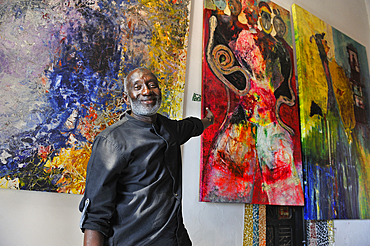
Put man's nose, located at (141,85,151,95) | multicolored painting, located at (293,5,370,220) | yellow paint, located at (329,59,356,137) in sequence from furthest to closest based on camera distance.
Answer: yellow paint, located at (329,59,356,137) < multicolored painting, located at (293,5,370,220) < man's nose, located at (141,85,151,95)

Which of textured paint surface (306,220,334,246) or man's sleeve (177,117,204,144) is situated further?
textured paint surface (306,220,334,246)

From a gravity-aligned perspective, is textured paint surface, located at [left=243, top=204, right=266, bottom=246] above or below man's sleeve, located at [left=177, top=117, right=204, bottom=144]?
below

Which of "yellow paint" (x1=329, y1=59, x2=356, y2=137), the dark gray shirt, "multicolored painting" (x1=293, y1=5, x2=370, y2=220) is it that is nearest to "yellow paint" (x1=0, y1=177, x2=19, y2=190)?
the dark gray shirt

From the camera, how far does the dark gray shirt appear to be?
1.04 meters

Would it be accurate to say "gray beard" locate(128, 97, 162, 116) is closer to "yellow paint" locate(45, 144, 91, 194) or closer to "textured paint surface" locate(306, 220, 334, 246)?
"yellow paint" locate(45, 144, 91, 194)

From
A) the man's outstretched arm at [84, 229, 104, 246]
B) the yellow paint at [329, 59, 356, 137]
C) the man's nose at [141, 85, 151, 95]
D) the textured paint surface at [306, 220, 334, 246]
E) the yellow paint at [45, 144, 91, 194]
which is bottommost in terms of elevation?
the textured paint surface at [306, 220, 334, 246]

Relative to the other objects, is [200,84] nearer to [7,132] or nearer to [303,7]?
[7,132]

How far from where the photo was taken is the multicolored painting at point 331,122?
9.60ft

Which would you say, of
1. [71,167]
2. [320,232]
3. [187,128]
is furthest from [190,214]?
[320,232]

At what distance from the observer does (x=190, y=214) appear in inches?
79.0

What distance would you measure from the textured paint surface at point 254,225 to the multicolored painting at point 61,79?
3.70 ft

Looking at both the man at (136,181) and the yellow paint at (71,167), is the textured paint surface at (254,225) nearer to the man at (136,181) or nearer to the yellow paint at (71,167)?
the man at (136,181)

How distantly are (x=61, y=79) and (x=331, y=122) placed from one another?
10.1ft

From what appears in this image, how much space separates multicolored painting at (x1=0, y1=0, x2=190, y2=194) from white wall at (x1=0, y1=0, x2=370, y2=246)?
10 cm
